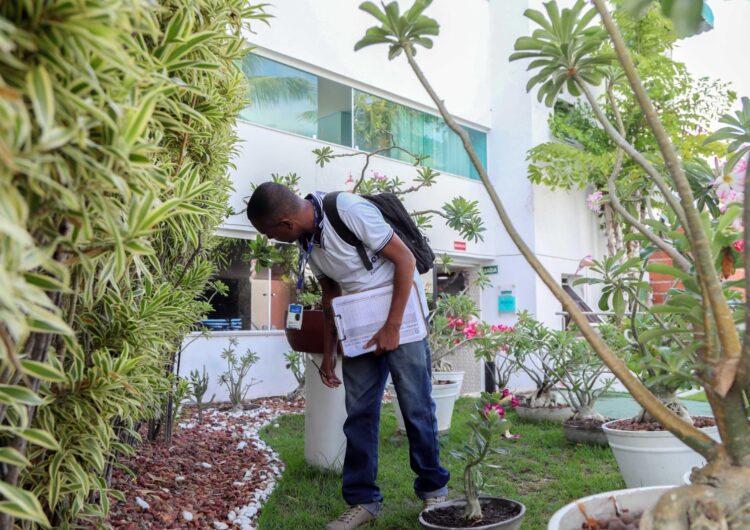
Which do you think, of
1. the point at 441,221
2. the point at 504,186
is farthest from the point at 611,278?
the point at 504,186

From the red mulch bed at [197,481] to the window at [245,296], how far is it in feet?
10.9

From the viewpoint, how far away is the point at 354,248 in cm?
272

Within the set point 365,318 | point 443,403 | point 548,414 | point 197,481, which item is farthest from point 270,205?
→ point 548,414

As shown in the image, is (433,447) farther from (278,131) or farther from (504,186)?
(504,186)

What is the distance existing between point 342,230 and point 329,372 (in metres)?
0.87

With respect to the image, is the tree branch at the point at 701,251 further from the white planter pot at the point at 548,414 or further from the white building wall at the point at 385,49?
the white building wall at the point at 385,49

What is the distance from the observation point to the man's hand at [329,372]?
3105 millimetres

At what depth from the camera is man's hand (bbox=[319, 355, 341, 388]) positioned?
122 inches

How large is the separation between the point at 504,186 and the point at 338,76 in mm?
4403

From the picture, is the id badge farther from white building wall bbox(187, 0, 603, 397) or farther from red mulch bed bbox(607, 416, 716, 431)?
white building wall bbox(187, 0, 603, 397)

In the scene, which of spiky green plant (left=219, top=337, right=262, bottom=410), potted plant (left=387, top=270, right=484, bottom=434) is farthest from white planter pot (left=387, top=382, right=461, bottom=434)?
spiky green plant (left=219, top=337, right=262, bottom=410)

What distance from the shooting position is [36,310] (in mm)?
802

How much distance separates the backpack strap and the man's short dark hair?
0.55 ft

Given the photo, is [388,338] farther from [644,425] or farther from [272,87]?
[272,87]
